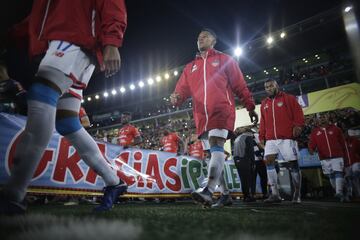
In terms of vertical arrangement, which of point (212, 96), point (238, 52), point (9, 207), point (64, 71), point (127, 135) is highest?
point (238, 52)

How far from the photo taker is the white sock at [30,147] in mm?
1632

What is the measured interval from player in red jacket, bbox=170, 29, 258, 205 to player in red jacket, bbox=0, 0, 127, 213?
1170 millimetres

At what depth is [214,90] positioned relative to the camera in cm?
328

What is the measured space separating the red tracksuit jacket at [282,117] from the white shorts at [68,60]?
3.69 metres

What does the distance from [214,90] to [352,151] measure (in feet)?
23.0

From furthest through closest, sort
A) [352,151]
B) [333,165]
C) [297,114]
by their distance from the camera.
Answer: [352,151], [333,165], [297,114]

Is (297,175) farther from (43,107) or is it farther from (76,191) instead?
(43,107)

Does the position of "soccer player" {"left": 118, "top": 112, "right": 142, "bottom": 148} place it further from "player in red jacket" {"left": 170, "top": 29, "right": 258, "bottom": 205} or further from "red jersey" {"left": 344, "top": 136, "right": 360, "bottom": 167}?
"red jersey" {"left": 344, "top": 136, "right": 360, "bottom": 167}

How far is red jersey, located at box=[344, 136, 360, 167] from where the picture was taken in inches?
327

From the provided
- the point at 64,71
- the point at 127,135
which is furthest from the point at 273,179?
the point at 127,135

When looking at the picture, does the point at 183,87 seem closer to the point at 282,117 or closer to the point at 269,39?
the point at 282,117

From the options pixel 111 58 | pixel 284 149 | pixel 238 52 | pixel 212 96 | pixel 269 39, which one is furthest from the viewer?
pixel 238 52

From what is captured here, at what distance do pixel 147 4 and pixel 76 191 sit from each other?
8694 mm

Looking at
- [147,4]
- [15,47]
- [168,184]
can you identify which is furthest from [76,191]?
[147,4]
